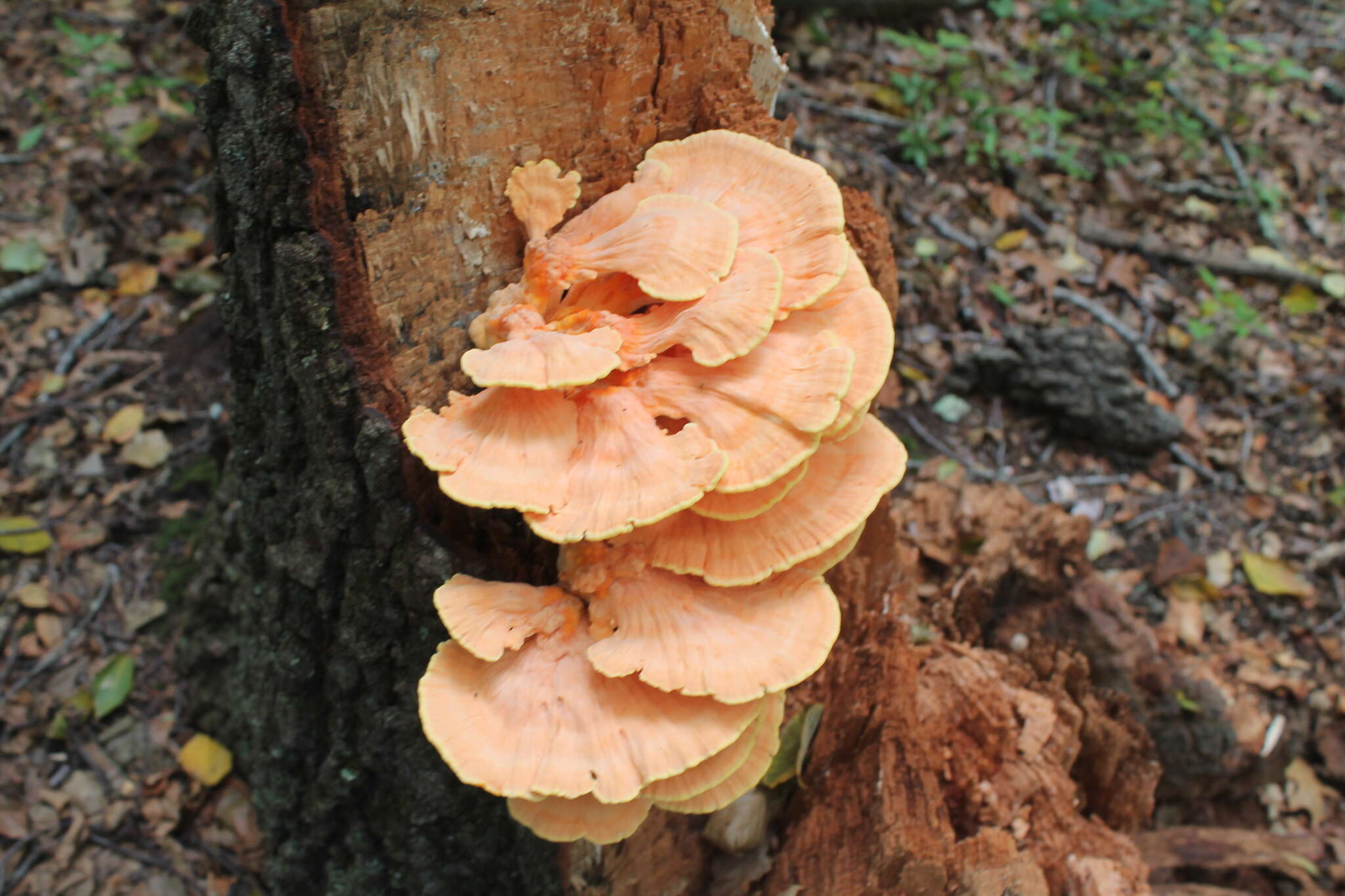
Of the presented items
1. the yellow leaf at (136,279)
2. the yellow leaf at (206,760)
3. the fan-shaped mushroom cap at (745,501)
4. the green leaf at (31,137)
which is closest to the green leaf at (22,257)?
the yellow leaf at (136,279)

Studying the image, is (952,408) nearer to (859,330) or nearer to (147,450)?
(859,330)

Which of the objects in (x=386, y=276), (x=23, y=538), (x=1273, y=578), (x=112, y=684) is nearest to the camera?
(x=386, y=276)

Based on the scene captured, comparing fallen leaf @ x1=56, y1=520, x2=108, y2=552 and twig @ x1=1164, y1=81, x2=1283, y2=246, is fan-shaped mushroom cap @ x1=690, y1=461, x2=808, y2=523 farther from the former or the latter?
twig @ x1=1164, y1=81, x2=1283, y2=246

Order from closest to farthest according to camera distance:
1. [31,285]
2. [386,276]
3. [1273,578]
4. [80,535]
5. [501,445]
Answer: [501,445] < [386,276] < [80,535] < [31,285] < [1273,578]

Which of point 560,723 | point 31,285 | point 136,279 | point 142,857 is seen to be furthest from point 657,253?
point 31,285

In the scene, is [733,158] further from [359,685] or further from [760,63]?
[359,685]

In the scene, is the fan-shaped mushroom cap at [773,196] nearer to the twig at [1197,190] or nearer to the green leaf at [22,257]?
the green leaf at [22,257]

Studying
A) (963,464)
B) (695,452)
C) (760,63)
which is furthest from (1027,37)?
(695,452)

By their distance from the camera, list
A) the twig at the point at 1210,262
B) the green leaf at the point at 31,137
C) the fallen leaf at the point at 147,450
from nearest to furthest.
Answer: the fallen leaf at the point at 147,450
the green leaf at the point at 31,137
the twig at the point at 1210,262
